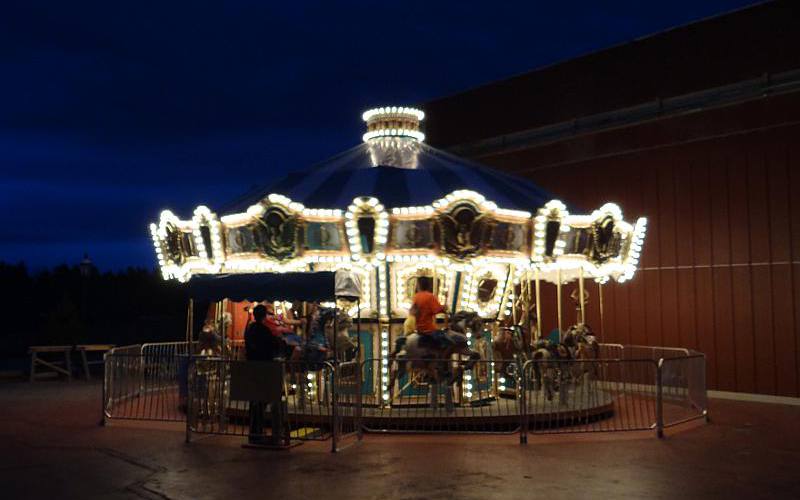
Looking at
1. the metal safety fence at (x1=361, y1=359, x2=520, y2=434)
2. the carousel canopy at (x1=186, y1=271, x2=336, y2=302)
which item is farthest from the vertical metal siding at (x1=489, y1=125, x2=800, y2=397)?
the carousel canopy at (x1=186, y1=271, x2=336, y2=302)

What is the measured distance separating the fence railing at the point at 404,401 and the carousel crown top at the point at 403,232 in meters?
1.47

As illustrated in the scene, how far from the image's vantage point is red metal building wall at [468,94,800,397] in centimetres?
1480

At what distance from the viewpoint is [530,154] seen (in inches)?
771

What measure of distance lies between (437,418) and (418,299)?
174 centimetres

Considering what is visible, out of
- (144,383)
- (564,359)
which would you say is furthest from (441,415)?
(144,383)

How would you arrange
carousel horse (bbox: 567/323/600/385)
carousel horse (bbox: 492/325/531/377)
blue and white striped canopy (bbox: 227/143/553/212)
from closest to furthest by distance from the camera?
blue and white striped canopy (bbox: 227/143/553/212), carousel horse (bbox: 492/325/531/377), carousel horse (bbox: 567/323/600/385)

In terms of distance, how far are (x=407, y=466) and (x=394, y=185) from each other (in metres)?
5.37

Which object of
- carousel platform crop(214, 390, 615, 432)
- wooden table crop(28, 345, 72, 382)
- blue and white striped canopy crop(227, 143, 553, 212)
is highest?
blue and white striped canopy crop(227, 143, 553, 212)

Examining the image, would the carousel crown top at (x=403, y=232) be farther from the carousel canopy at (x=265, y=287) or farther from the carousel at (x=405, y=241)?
the carousel canopy at (x=265, y=287)

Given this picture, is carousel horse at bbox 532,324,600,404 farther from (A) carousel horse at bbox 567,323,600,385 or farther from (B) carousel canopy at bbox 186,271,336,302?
(B) carousel canopy at bbox 186,271,336,302

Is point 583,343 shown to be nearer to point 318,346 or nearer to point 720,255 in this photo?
point 720,255

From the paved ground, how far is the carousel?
84.1 inches

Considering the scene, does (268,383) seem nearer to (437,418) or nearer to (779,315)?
(437,418)

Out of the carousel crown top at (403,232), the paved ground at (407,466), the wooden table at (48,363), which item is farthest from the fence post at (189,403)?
the wooden table at (48,363)
